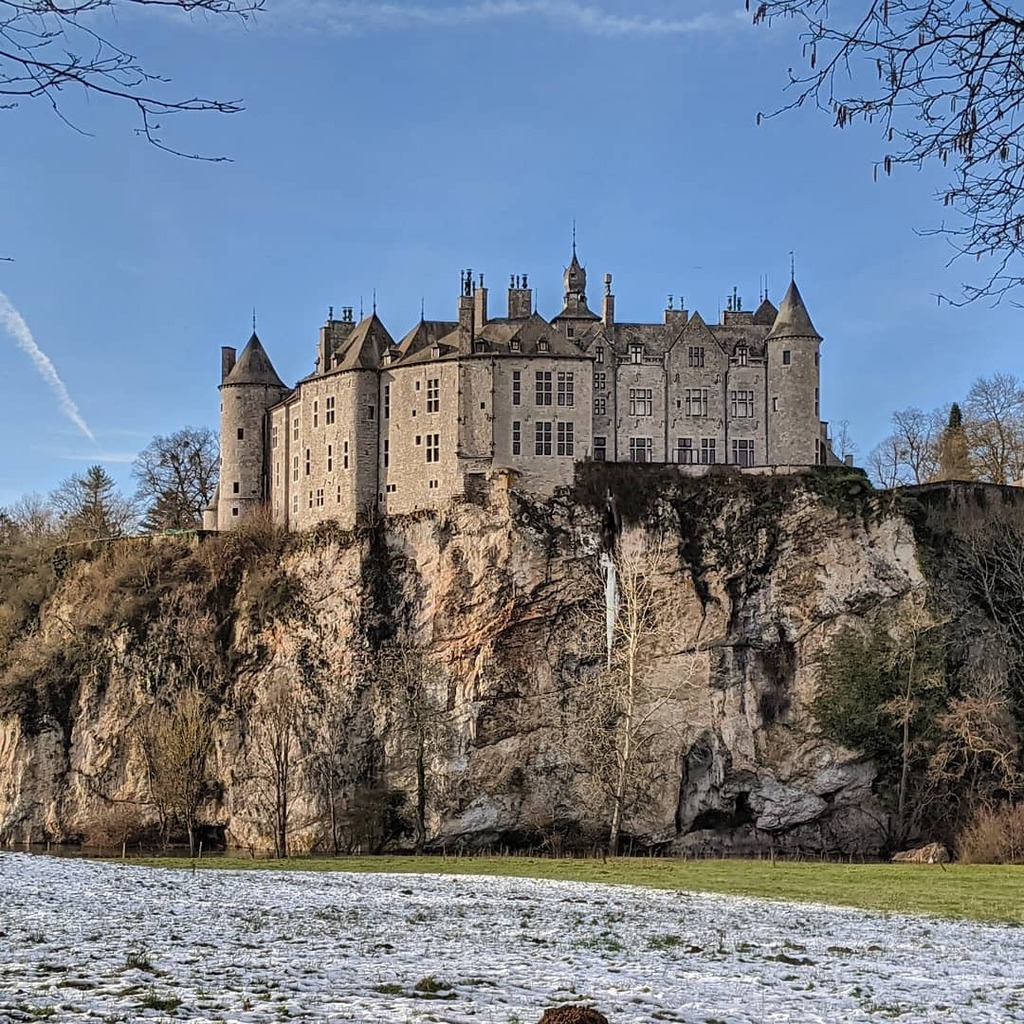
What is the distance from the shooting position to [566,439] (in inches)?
2800

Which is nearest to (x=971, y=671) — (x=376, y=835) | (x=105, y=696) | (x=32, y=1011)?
(x=376, y=835)

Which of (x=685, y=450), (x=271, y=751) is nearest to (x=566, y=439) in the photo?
(x=685, y=450)

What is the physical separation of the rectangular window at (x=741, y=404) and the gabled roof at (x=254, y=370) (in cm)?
2772

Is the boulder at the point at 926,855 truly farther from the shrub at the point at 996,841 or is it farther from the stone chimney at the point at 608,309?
the stone chimney at the point at 608,309

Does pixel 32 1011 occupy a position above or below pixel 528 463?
below

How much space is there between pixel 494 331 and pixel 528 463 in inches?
319

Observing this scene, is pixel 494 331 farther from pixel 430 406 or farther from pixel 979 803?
pixel 979 803

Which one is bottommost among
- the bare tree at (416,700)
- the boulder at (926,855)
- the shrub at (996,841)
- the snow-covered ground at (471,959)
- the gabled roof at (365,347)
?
the boulder at (926,855)

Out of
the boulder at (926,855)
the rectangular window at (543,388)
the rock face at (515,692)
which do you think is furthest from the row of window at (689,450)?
the boulder at (926,855)

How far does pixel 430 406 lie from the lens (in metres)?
72.8

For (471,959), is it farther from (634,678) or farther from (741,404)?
(741,404)

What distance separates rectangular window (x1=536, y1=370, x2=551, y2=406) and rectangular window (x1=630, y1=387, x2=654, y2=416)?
503cm

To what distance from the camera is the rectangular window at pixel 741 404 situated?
241 feet

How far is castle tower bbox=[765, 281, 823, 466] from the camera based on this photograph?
238 feet
